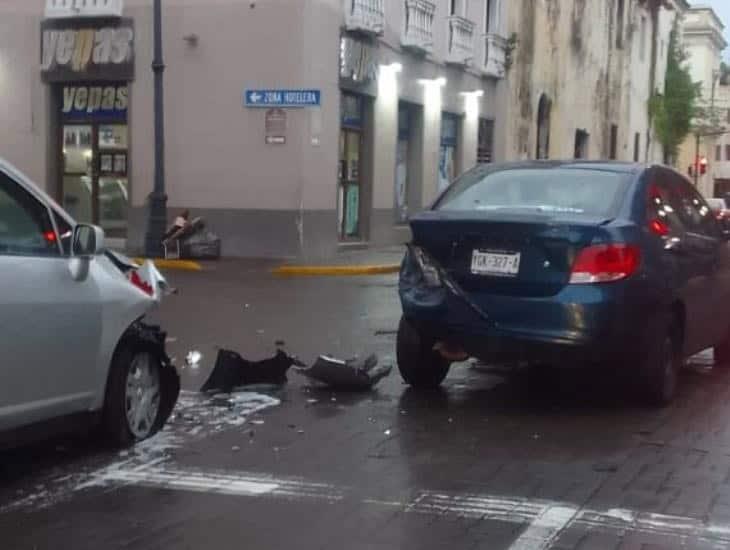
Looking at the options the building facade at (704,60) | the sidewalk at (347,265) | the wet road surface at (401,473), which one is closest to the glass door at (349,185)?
the sidewalk at (347,265)

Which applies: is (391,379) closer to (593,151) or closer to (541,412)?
(541,412)

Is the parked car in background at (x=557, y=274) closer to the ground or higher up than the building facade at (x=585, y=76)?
closer to the ground

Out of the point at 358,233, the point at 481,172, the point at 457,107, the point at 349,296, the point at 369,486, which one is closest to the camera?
the point at 369,486

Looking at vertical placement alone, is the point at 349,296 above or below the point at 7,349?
below

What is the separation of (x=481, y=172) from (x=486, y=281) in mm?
1333

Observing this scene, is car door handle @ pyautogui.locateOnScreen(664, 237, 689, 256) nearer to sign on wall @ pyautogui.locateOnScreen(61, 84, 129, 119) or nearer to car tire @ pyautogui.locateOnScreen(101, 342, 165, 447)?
car tire @ pyautogui.locateOnScreen(101, 342, 165, 447)

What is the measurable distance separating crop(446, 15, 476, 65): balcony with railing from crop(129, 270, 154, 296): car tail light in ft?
77.6

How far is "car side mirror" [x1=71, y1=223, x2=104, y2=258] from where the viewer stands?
20.8 feet

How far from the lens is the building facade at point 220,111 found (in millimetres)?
22578

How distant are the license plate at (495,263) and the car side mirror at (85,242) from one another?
264cm

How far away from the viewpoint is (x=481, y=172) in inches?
357

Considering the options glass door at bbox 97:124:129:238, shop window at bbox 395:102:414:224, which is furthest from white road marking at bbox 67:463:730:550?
shop window at bbox 395:102:414:224

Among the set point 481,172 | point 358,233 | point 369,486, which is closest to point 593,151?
point 358,233

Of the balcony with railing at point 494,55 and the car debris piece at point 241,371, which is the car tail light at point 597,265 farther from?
the balcony with railing at point 494,55
